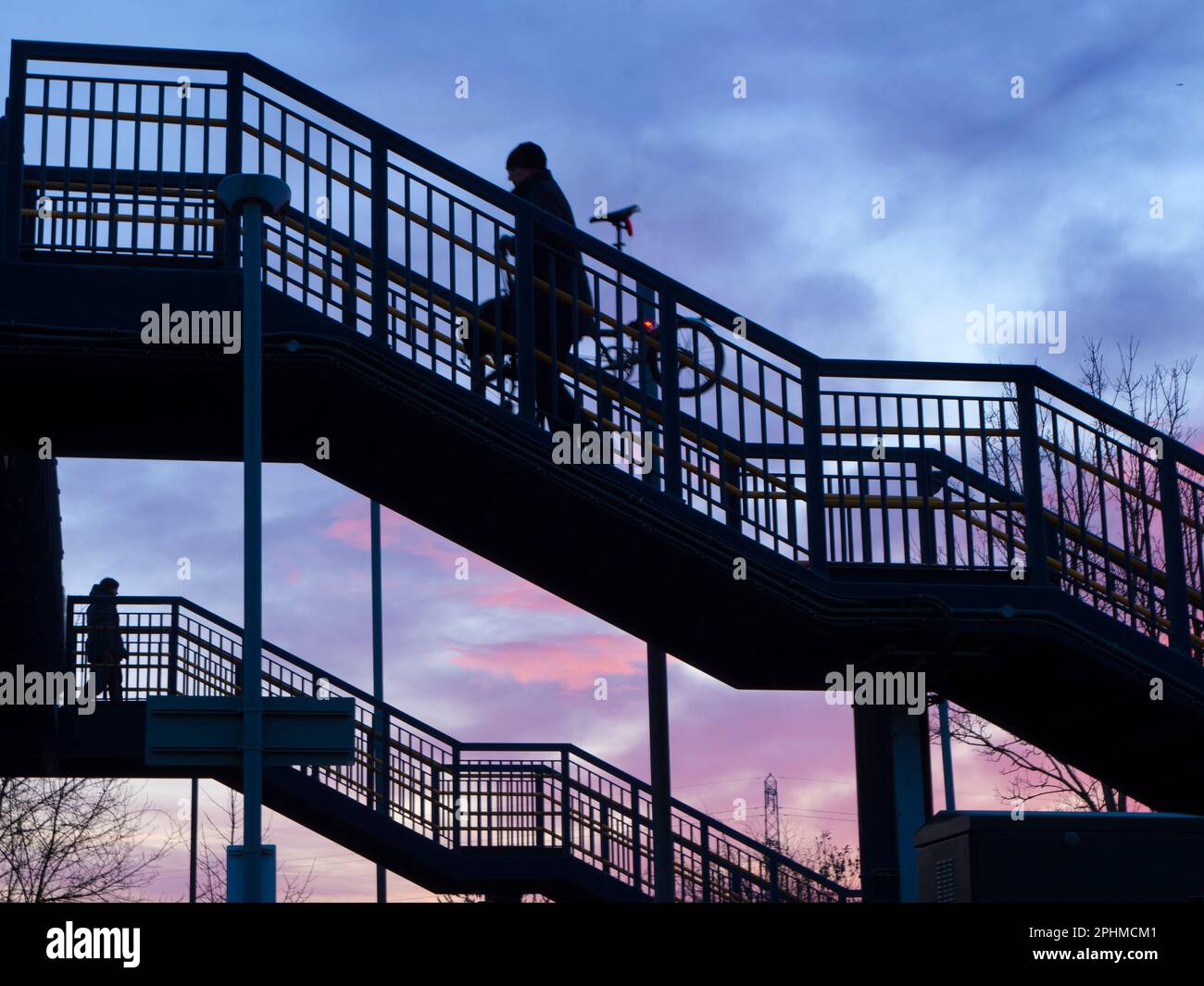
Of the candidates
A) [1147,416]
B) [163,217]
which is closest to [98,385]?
[163,217]

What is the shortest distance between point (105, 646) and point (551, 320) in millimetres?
11436

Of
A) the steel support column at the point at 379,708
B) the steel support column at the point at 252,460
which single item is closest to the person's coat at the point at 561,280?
the steel support column at the point at 252,460

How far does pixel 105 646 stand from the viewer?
65.9 feet

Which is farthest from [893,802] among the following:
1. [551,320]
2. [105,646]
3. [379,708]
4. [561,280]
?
[105,646]

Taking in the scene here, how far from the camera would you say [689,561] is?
34.9ft

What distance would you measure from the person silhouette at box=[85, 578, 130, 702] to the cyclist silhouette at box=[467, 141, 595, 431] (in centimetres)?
1051

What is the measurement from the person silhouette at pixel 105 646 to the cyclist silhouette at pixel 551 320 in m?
10.5

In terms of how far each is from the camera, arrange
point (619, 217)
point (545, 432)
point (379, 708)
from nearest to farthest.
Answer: point (545, 432) < point (379, 708) < point (619, 217)

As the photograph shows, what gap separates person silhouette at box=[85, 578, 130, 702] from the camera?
20.0 m

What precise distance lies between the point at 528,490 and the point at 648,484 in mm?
809

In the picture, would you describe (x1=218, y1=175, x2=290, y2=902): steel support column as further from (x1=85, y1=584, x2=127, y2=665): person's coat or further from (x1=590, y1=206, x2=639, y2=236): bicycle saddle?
(x1=590, y1=206, x2=639, y2=236): bicycle saddle

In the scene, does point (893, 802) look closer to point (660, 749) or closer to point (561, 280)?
point (660, 749)

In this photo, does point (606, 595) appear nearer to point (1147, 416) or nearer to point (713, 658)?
point (713, 658)

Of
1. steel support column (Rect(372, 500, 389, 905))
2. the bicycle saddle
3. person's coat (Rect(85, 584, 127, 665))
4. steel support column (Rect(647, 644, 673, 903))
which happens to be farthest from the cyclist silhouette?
the bicycle saddle
